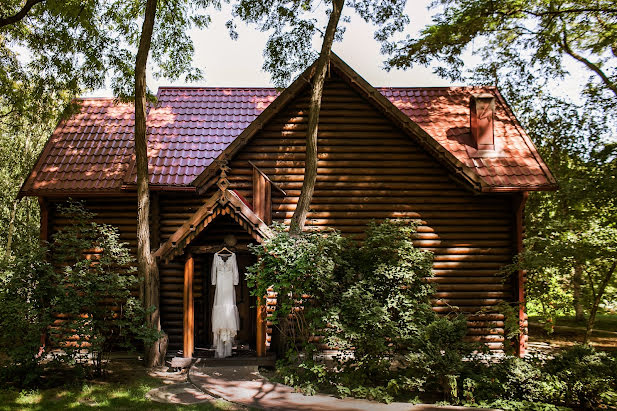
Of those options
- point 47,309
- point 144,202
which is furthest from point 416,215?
point 47,309

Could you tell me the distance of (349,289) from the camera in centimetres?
893

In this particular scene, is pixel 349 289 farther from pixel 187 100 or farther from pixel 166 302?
pixel 187 100

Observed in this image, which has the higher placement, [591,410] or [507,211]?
[507,211]

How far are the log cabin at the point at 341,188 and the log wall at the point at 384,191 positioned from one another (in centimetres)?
3

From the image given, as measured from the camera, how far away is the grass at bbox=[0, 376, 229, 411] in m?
8.07

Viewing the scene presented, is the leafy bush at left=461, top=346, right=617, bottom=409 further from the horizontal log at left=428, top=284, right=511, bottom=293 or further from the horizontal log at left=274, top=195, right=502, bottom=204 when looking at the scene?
the horizontal log at left=274, top=195, right=502, bottom=204

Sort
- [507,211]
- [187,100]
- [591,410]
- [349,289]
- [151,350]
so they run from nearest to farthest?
[591,410] → [349,289] → [151,350] → [507,211] → [187,100]

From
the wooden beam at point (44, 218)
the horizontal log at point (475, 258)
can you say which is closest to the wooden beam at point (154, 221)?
the wooden beam at point (44, 218)

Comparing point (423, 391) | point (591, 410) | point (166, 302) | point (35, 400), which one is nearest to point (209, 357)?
point (166, 302)

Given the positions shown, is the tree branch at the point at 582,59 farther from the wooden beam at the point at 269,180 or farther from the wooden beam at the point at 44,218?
the wooden beam at the point at 44,218

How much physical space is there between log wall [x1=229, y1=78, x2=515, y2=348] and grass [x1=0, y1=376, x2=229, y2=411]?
554 centimetres

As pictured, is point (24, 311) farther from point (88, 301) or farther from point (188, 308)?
point (188, 308)

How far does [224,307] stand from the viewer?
11258 mm

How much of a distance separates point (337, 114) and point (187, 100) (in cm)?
537
